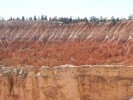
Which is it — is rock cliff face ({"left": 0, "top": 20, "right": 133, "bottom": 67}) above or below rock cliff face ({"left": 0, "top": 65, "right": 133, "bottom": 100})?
above

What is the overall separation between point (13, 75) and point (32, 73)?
4.26 ft

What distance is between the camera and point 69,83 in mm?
19875

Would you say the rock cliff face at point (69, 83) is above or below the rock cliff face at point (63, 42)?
below

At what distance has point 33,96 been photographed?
20.8m

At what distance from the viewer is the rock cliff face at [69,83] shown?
1902 cm

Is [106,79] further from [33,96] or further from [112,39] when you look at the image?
[112,39]

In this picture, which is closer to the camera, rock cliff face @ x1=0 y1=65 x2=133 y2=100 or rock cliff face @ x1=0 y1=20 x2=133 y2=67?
rock cliff face @ x1=0 y1=65 x2=133 y2=100

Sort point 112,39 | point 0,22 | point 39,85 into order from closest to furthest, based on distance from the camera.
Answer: point 39,85, point 112,39, point 0,22

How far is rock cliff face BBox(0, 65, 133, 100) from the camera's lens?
19016 mm

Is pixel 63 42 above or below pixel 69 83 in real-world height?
above

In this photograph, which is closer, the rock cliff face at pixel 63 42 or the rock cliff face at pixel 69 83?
the rock cliff face at pixel 69 83

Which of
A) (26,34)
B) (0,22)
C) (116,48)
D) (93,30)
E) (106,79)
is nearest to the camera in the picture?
(106,79)

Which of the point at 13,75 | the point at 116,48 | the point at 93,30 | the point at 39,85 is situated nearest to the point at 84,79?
the point at 39,85

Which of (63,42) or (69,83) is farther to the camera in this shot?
(63,42)
